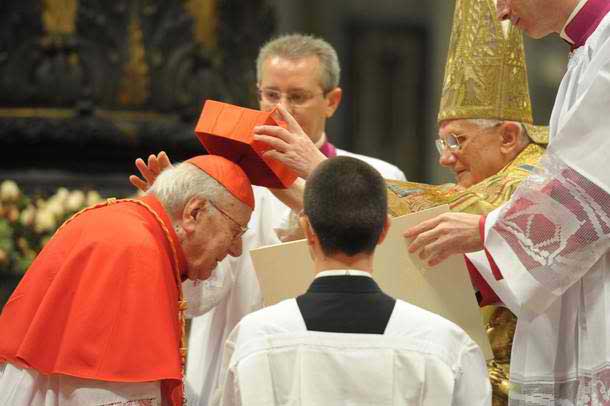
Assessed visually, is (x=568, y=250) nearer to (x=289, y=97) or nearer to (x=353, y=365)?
(x=353, y=365)

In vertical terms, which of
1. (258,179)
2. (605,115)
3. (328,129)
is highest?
(605,115)

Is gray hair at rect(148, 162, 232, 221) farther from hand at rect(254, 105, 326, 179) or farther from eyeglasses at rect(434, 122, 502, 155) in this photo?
eyeglasses at rect(434, 122, 502, 155)

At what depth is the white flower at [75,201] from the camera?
695cm

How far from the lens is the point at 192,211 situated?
4270 mm

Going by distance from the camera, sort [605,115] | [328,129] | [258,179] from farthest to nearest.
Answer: [328,129]
[258,179]
[605,115]

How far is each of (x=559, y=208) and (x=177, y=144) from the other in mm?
4252

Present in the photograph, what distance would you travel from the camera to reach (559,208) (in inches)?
154

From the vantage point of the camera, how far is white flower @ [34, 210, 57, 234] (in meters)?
6.90

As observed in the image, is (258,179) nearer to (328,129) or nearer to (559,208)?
(559,208)

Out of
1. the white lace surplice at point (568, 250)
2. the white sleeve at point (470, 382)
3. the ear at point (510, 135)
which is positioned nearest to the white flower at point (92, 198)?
the ear at point (510, 135)

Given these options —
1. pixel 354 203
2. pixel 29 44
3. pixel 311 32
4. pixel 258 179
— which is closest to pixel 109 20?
pixel 29 44

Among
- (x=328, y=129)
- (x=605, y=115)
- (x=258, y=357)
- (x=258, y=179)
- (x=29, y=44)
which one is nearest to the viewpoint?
(x=258, y=357)

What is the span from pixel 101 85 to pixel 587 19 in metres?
4.24

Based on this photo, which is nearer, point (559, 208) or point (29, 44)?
point (559, 208)
